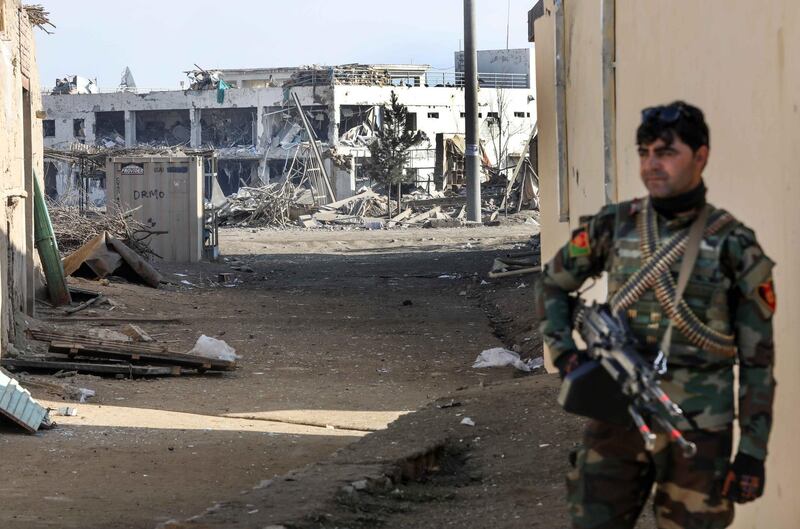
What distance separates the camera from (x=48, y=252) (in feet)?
53.9

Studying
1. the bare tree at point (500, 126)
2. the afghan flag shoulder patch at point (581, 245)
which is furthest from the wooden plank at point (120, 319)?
the bare tree at point (500, 126)

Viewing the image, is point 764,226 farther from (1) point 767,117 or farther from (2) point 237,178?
(2) point 237,178

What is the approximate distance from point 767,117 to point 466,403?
15.4ft

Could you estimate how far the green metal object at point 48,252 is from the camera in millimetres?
16234

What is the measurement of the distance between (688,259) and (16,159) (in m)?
11.6

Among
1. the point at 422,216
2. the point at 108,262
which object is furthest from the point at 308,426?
the point at 422,216

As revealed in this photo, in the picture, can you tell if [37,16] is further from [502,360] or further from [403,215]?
[403,215]

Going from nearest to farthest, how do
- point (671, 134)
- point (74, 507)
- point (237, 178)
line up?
point (671, 134), point (74, 507), point (237, 178)

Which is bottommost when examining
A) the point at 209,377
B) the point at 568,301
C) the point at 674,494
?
the point at 209,377

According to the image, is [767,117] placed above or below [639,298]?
above

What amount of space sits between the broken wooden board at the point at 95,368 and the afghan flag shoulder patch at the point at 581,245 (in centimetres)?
884

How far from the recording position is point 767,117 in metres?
4.39

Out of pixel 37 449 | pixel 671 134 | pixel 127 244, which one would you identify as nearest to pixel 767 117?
pixel 671 134

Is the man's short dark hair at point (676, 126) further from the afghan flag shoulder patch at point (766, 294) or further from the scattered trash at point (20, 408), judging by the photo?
the scattered trash at point (20, 408)
